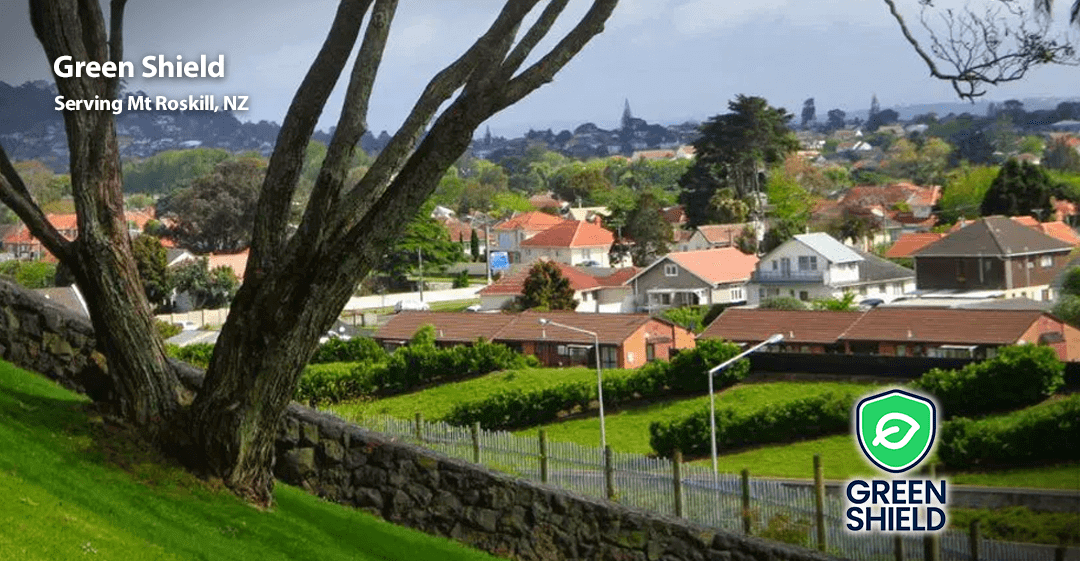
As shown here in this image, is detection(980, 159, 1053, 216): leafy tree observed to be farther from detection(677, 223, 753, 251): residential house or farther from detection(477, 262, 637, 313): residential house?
detection(477, 262, 637, 313): residential house

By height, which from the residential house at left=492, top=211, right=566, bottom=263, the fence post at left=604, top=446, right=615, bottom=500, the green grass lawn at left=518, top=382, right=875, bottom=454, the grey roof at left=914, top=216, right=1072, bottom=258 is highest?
the residential house at left=492, top=211, right=566, bottom=263

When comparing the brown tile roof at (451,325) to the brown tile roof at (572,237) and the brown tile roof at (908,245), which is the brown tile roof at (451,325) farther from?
the brown tile roof at (572,237)

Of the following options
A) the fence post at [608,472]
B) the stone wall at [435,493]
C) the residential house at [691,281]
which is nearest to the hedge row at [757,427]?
the fence post at [608,472]

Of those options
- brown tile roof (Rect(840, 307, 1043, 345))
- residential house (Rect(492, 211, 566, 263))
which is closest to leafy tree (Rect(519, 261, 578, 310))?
brown tile roof (Rect(840, 307, 1043, 345))

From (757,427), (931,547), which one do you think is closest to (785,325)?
(757,427)

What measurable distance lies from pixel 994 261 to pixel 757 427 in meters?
34.4

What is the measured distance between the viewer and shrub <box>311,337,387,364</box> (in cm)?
4428

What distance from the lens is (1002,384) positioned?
30531mm

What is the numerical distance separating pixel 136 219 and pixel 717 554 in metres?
91.3

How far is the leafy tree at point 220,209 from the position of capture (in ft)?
267

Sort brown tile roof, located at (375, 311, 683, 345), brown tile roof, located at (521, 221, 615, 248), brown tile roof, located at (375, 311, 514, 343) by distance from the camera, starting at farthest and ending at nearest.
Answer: brown tile roof, located at (521, 221, 615, 248) → brown tile roof, located at (375, 311, 514, 343) → brown tile roof, located at (375, 311, 683, 345)

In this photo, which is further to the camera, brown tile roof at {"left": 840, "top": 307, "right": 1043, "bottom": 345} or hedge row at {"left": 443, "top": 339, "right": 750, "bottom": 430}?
brown tile roof at {"left": 840, "top": 307, "right": 1043, "bottom": 345}

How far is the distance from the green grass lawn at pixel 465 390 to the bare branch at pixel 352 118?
90.5 feet

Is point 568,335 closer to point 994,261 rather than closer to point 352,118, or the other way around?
point 994,261
